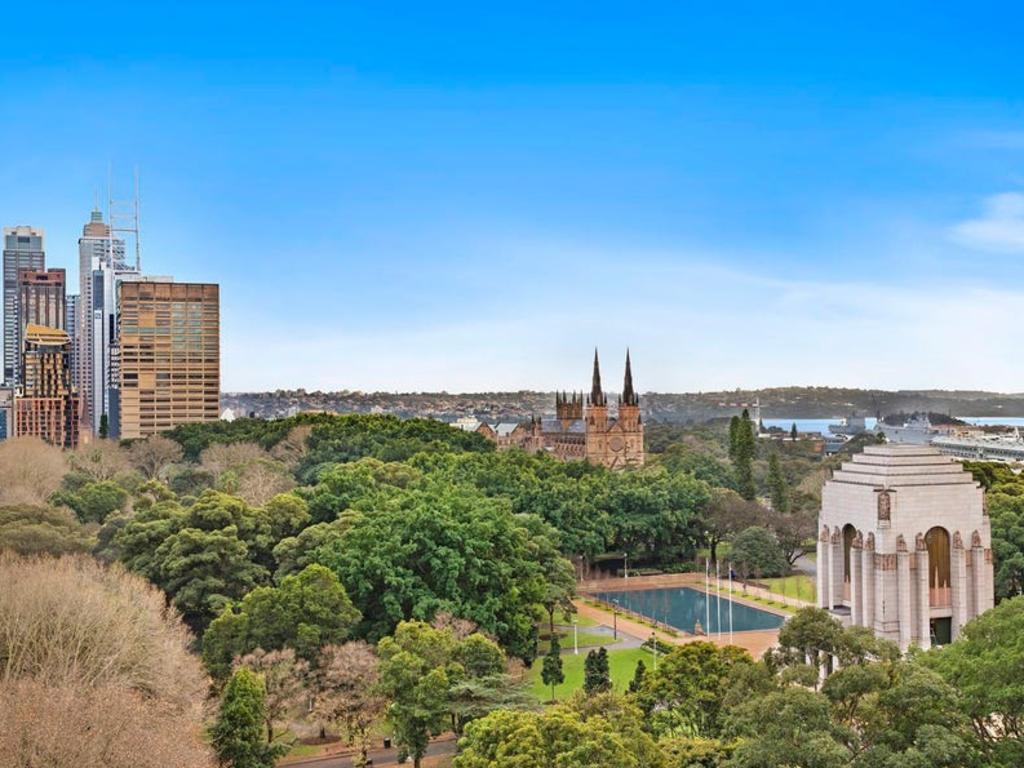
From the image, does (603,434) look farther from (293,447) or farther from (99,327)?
(99,327)

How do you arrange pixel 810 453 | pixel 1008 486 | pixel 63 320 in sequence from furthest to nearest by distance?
1. pixel 63 320
2. pixel 810 453
3. pixel 1008 486

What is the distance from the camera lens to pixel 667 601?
4825cm

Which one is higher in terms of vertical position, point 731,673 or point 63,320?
point 63,320

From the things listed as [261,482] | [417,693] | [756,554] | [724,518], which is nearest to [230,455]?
[261,482]

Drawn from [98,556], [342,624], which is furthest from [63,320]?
[342,624]

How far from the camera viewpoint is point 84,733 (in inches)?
690

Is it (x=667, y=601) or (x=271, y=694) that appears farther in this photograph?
(x=667, y=601)

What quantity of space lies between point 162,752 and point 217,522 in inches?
743

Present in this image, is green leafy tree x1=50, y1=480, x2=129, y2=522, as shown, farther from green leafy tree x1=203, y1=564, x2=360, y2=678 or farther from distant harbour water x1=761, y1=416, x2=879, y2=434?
distant harbour water x1=761, y1=416, x2=879, y2=434

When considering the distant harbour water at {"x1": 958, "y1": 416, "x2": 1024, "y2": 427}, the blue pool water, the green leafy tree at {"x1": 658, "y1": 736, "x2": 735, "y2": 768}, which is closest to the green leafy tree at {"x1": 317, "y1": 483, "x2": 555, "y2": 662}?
the blue pool water

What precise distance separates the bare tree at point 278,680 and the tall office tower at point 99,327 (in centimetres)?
13511

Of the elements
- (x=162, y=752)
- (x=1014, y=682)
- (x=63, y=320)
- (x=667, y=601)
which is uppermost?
(x=63, y=320)

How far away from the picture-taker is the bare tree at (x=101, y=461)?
6856cm

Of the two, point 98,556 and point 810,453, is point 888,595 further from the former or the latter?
point 810,453
